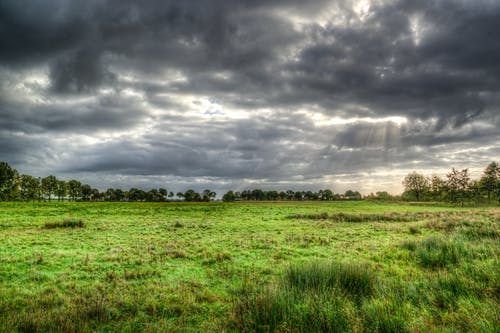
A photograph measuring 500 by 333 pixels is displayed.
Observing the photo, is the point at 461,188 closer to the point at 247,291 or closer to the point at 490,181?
the point at 490,181

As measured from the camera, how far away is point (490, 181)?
114188 mm

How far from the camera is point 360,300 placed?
7.21 m

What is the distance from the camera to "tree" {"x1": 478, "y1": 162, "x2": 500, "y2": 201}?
113062 mm

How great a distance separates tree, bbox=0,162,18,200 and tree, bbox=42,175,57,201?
1116 inches

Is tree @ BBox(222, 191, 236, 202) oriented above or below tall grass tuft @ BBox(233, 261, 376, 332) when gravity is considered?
below

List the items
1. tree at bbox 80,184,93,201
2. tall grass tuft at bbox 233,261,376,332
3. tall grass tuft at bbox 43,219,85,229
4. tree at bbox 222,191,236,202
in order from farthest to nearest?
tree at bbox 222,191,236,202 < tree at bbox 80,184,93,201 < tall grass tuft at bbox 43,219,85,229 < tall grass tuft at bbox 233,261,376,332

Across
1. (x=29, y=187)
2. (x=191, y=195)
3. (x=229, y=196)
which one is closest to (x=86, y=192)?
(x=29, y=187)

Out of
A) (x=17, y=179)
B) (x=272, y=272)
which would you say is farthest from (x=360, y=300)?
(x=17, y=179)

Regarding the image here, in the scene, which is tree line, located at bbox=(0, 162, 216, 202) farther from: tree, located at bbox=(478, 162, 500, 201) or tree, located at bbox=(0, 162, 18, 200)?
tree, located at bbox=(478, 162, 500, 201)

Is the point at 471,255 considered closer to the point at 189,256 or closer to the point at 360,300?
the point at 360,300

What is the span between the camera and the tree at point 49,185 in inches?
5290

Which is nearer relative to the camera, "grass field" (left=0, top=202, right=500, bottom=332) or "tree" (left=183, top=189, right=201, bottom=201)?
"grass field" (left=0, top=202, right=500, bottom=332)

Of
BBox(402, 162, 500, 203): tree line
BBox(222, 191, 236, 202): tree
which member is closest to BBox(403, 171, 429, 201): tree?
BBox(402, 162, 500, 203): tree line

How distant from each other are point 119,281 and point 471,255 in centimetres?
1531
